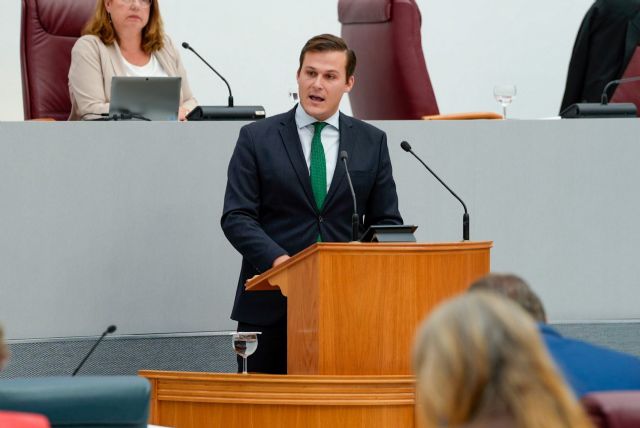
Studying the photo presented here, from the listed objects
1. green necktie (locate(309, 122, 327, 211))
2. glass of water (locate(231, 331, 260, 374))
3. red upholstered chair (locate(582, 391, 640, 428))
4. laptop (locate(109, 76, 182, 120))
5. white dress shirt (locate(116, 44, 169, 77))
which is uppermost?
white dress shirt (locate(116, 44, 169, 77))

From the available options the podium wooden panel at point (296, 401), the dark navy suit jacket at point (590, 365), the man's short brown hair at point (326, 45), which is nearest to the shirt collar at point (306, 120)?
the man's short brown hair at point (326, 45)

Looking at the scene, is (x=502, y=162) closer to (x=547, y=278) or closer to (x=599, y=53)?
(x=547, y=278)

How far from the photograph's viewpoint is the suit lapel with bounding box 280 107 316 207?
3.83 meters

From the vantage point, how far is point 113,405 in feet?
7.88

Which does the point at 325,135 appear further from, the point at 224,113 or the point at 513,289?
the point at 513,289

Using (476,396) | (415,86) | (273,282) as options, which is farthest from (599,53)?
(476,396)

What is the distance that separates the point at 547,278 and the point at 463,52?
2.89 m

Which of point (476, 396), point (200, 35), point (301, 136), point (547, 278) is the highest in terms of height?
point (200, 35)

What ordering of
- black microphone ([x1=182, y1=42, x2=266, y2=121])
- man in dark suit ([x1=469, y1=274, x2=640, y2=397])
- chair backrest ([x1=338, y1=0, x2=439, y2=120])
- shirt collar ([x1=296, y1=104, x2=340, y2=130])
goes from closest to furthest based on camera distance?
man in dark suit ([x1=469, y1=274, x2=640, y2=397])
shirt collar ([x1=296, y1=104, x2=340, y2=130])
black microphone ([x1=182, y1=42, x2=266, y2=121])
chair backrest ([x1=338, y1=0, x2=439, y2=120])

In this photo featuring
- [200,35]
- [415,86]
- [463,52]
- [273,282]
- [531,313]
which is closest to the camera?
[531,313]

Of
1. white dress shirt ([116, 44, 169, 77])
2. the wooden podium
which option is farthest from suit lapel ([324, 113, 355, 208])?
white dress shirt ([116, 44, 169, 77])

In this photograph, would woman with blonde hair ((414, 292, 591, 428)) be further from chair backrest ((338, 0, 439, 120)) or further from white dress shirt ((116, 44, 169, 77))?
white dress shirt ((116, 44, 169, 77))

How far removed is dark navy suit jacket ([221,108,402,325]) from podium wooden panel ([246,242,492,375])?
504 millimetres

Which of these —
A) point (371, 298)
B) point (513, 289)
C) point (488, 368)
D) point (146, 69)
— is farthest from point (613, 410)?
point (146, 69)
